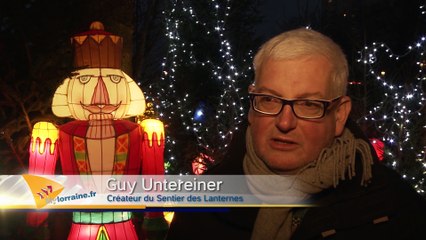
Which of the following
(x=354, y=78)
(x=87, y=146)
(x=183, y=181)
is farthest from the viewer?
(x=354, y=78)

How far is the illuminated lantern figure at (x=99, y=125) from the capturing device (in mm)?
4461

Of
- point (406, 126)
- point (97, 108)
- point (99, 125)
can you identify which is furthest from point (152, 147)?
point (406, 126)

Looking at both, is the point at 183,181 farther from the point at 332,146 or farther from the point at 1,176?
the point at 332,146

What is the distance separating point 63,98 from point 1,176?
928mm

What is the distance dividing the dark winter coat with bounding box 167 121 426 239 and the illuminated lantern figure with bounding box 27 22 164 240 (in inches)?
122

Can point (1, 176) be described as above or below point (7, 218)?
above

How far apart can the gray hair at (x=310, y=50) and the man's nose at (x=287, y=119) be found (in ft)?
0.51

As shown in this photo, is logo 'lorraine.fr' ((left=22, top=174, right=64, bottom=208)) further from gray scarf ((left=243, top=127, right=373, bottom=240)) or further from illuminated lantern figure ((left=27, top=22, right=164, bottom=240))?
gray scarf ((left=243, top=127, right=373, bottom=240))

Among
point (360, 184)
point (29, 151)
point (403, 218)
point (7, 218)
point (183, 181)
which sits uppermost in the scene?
point (29, 151)

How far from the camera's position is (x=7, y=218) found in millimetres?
3482

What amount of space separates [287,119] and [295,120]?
0.03m

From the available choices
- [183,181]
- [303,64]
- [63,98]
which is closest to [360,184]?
[303,64]

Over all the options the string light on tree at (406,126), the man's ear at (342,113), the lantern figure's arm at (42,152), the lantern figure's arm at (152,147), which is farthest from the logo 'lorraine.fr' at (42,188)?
the string light on tree at (406,126)

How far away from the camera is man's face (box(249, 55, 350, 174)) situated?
1.43m
